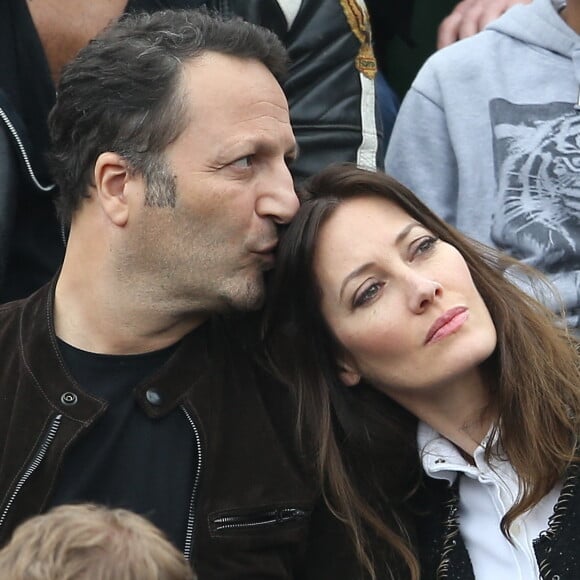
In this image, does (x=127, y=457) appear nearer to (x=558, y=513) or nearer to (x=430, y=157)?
(x=558, y=513)

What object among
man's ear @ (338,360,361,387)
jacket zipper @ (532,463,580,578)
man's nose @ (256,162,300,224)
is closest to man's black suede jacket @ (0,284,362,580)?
man's ear @ (338,360,361,387)

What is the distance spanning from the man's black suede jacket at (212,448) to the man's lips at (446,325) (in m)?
0.35

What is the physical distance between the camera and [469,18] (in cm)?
345

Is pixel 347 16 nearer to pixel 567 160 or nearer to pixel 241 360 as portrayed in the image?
pixel 567 160

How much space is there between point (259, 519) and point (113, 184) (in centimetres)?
67

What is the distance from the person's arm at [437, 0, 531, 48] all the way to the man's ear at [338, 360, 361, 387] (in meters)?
1.22

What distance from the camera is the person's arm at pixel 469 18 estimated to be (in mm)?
3414

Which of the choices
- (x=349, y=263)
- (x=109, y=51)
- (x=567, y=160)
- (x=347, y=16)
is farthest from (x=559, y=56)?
(x=109, y=51)

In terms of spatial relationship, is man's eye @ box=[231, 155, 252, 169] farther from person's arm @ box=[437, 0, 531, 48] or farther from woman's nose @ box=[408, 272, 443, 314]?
person's arm @ box=[437, 0, 531, 48]

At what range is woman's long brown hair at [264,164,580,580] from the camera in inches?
94.7

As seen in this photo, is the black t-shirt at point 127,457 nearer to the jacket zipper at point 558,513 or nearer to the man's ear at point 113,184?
the man's ear at point 113,184

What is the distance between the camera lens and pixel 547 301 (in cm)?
275

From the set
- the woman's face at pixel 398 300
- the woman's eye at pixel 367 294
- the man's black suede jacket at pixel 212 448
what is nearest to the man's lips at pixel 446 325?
the woman's face at pixel 398 300

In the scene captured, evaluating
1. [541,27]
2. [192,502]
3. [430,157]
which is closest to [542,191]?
[430,157]
